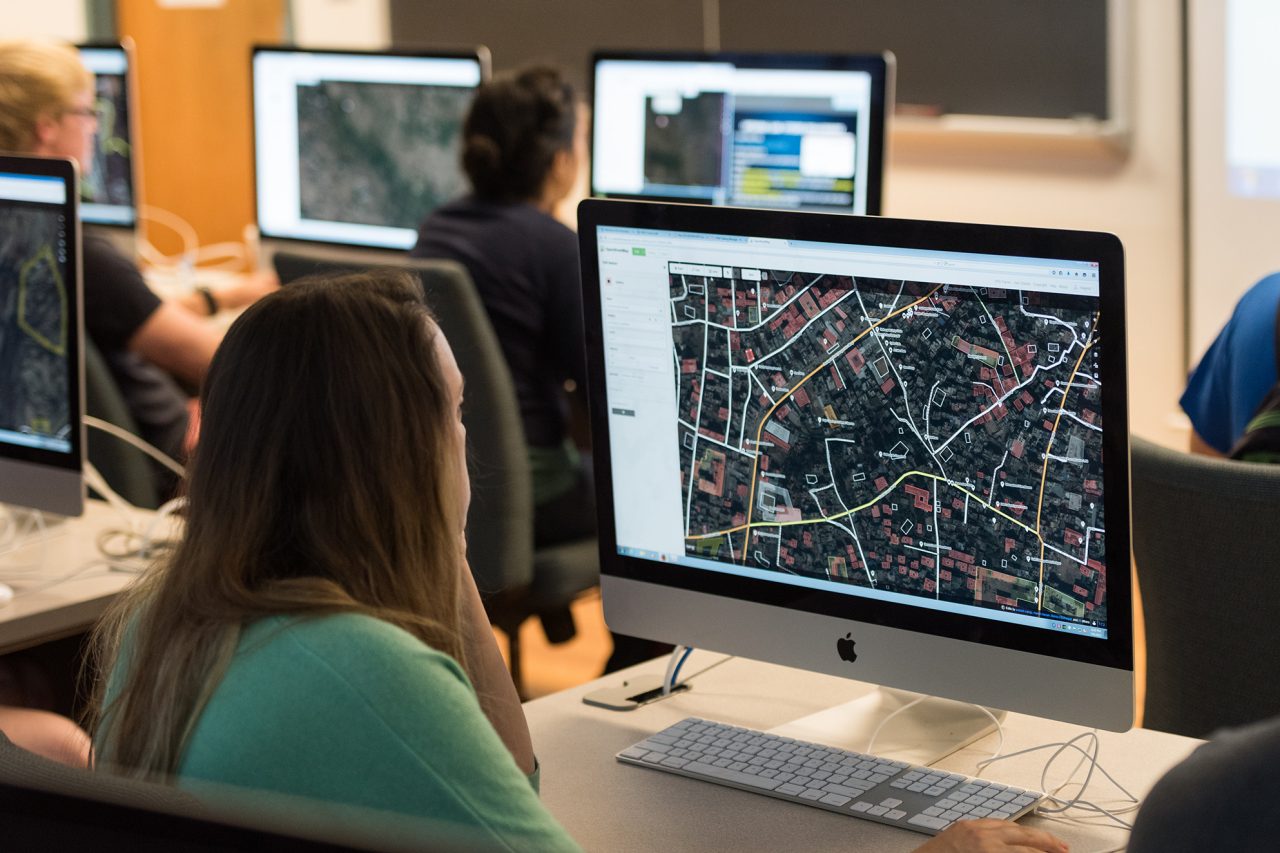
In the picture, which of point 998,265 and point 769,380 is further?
point 769,380

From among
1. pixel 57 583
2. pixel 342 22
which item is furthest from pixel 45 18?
pixel 57 583

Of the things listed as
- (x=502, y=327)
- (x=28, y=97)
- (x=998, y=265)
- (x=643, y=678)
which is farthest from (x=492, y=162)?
(x=998, y=265)

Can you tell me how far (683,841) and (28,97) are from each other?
2.33 metres

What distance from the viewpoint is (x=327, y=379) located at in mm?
1060

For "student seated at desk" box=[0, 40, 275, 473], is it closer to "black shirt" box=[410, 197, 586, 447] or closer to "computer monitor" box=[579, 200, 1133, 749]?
"black shirt" box=[410, 197, 586, 447]

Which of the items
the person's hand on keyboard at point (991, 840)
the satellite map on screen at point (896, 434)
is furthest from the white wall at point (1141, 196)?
the person's hand on keyboard at point (991, 840)

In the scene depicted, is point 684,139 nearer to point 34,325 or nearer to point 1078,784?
point 34,325

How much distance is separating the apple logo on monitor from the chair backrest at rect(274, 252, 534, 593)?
44.6 inches

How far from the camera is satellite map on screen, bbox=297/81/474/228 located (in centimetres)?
340

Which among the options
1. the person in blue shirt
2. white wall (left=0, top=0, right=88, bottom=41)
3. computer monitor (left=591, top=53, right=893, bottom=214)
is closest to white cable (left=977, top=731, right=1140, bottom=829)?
the person in blue shirt

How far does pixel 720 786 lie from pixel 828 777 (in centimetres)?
9

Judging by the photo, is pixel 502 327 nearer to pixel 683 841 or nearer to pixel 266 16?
pixel 683 841

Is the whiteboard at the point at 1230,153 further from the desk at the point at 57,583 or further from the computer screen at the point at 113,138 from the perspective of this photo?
the desk at the point at 57,583

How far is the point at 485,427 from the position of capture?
2.53 m
